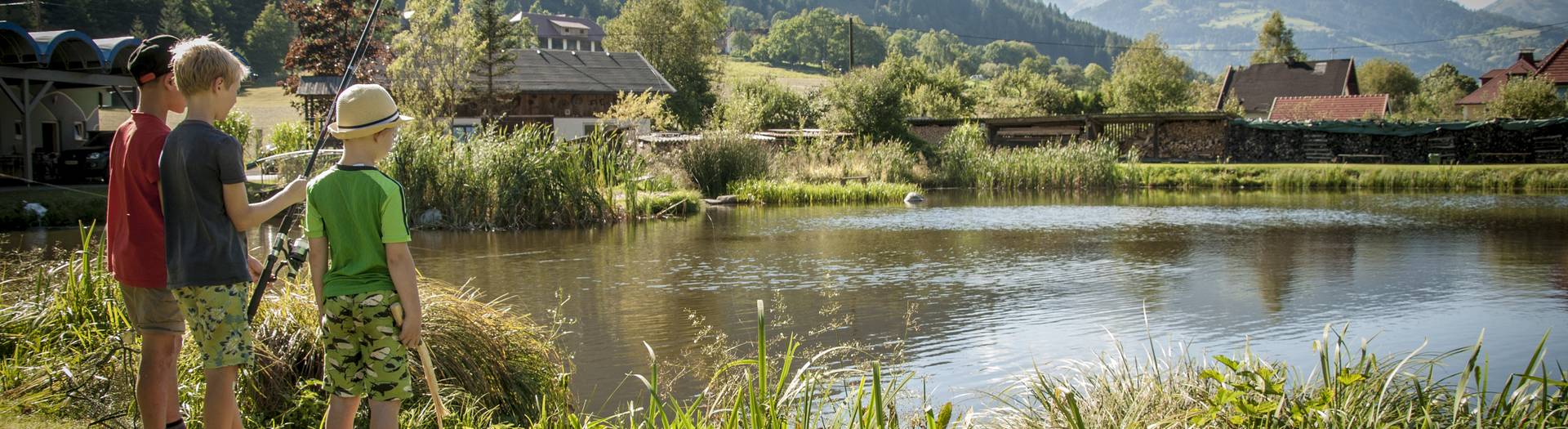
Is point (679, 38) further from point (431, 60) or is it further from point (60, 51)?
point (60, 51)

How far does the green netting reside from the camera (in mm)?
30719

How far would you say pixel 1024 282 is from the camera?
1082 cm

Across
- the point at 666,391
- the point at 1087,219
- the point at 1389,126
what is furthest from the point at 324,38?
the point at 666,391

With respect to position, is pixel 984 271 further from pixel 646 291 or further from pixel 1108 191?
pixel 1108 191

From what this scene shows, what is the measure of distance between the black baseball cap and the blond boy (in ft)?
0.23

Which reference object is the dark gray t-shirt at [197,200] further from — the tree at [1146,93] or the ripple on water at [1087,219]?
the tree at [1146,93]

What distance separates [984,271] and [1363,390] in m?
7.45

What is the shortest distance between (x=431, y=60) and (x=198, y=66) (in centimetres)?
2486

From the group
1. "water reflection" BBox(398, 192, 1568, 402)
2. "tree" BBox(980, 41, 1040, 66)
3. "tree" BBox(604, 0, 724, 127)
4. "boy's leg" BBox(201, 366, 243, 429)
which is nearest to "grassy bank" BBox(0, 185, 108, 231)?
"water reflection" BBox(398, 192, 1568, 402)

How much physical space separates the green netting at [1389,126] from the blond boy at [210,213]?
3428 centimetres


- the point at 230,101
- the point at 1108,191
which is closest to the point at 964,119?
the point at 1108,191

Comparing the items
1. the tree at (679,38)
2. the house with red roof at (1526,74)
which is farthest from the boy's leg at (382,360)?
the house with red roof at (1526,74)

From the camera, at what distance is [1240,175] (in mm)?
29172

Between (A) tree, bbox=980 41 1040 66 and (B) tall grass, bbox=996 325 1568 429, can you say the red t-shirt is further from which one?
(A) tree, bbox=980 41 1040 66
